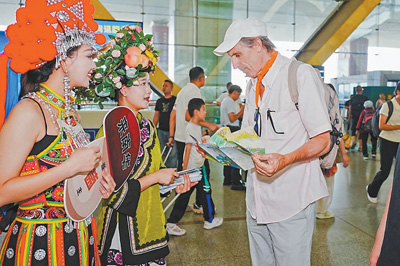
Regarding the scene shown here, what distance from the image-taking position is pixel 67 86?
1.53 m

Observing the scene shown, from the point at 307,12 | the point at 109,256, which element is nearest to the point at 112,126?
the point at 109,256

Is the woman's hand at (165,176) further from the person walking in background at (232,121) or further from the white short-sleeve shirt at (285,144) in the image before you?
the person walking in background at (232,121)

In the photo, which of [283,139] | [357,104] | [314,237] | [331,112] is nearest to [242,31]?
[283,139]

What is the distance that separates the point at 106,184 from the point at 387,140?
14.8 feet

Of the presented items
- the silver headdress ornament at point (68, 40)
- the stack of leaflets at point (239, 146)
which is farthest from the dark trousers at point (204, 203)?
the silver headdress ornament at point (68, 40)

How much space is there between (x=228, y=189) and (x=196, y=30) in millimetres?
7141

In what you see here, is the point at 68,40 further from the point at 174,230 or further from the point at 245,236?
the point at 245,236

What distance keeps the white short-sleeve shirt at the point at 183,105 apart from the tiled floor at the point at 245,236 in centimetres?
115

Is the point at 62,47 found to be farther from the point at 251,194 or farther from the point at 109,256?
the point at 251,194

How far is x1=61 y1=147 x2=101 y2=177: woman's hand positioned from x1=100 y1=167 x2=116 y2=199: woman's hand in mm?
163

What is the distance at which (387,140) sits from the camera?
4.89 meters

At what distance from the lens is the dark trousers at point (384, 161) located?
189 inches

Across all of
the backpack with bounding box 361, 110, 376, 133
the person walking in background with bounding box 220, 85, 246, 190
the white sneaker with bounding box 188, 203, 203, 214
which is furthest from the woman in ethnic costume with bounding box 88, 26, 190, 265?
the backpack with bounding box 361, 110, 376, 133

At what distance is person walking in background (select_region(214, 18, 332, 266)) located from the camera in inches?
69.2
